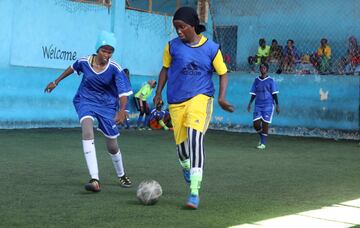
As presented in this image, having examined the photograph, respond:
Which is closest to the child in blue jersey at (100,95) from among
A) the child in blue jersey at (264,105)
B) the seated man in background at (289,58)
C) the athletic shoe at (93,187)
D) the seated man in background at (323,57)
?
the athletic shoe at (93,187)

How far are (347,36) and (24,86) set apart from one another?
33.5 feet

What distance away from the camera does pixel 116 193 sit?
23.9 ft

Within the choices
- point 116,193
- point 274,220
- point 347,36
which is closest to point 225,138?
point 347,36

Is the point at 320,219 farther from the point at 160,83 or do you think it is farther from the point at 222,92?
the point at 160,83

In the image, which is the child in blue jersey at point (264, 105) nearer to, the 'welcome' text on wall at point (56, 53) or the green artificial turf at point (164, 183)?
the green artificial turf at point (164, 183)

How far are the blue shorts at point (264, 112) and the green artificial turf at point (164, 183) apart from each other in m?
0.76

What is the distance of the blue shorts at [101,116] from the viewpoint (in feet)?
25.1

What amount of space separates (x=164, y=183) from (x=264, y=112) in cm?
715

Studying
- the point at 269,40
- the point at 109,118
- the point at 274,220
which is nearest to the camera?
the point at 274,220

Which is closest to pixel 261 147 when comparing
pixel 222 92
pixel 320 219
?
pixel 222 92

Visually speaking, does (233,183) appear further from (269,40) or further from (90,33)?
(269,40)

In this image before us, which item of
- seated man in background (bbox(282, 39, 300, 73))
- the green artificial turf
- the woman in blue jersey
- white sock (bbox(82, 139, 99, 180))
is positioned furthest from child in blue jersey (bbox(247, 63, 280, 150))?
the woman in blue jersey

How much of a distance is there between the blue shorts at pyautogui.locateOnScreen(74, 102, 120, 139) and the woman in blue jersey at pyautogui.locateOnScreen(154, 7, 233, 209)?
120cm

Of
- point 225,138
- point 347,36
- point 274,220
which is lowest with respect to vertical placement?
point 225,138
